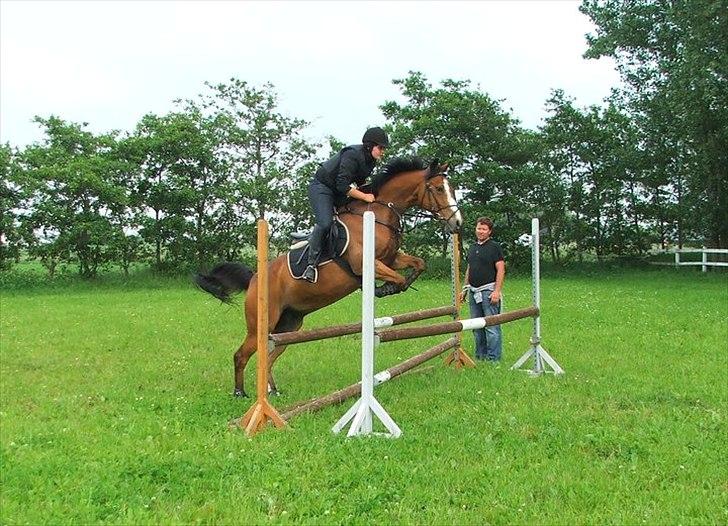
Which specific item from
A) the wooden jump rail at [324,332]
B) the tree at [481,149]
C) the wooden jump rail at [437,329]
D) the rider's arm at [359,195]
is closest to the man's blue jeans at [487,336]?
the wooden jump rail at [437,329]

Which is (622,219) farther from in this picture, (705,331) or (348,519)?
(348,519)

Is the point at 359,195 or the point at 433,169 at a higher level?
the point at 433,169

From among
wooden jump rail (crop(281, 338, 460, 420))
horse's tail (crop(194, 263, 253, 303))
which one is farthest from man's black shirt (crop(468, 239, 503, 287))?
horse's tail (crop(194, 263, 253, 303))

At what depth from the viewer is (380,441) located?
16.9ft

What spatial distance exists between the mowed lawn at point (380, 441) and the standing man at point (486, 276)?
601 millimetres

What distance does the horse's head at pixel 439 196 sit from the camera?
651 centimetres

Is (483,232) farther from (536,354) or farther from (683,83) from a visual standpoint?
(683,83)

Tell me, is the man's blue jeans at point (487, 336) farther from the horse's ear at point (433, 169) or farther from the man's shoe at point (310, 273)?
the man's shoe at point (310, 273)

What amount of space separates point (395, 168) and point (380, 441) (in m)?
3.06

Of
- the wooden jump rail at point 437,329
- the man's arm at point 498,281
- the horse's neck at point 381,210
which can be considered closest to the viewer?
the wooden jump rail at point 437,329

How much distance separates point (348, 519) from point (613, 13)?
79.9 ft

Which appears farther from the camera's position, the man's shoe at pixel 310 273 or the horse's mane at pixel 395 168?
the horse's mane at pixel 395 168

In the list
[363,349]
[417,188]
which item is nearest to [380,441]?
[363,349]

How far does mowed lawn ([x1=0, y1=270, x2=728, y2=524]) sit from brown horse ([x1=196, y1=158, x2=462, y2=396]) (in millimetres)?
1032
